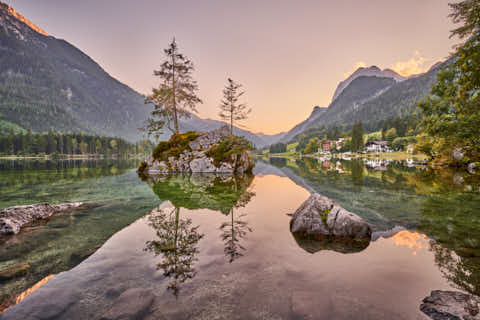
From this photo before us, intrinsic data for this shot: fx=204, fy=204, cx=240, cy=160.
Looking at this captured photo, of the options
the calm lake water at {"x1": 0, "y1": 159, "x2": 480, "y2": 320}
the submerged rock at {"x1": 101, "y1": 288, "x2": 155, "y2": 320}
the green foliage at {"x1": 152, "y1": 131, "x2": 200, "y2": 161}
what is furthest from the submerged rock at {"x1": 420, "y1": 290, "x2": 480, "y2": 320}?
the green foliage at {"x1": 152, "y1": 131, "x2": 200, "y2": 161}

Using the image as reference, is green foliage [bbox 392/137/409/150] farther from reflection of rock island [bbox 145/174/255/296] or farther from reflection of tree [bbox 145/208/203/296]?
reflection of tree [bbox 145/208/203/296]

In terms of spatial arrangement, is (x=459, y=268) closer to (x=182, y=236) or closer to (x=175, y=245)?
(x=175, y=245)

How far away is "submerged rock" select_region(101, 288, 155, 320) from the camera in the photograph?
3738mm

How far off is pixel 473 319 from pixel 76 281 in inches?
320

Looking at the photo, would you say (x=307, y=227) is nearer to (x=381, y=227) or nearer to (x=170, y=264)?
(x=381, y=227)

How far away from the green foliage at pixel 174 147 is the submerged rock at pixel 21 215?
2341cm

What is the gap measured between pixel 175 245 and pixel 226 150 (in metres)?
28.0

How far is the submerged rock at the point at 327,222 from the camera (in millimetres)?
7856

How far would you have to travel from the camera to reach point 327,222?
824 centimetres

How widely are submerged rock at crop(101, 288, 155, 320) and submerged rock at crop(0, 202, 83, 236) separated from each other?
7.30m

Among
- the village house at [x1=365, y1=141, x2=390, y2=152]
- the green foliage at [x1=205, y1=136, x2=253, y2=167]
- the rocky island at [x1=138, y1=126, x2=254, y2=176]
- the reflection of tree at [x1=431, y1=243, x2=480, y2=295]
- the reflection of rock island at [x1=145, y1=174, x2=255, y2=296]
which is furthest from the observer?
the village house at [x1=365, y1=141, x2=390, y2=152]

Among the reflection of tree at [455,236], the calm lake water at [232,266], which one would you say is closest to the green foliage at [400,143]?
the reflection of tree at [455,236]

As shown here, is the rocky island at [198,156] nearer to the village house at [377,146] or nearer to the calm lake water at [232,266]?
the calm lake water at [232,266]

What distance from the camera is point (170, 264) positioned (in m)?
5.70
